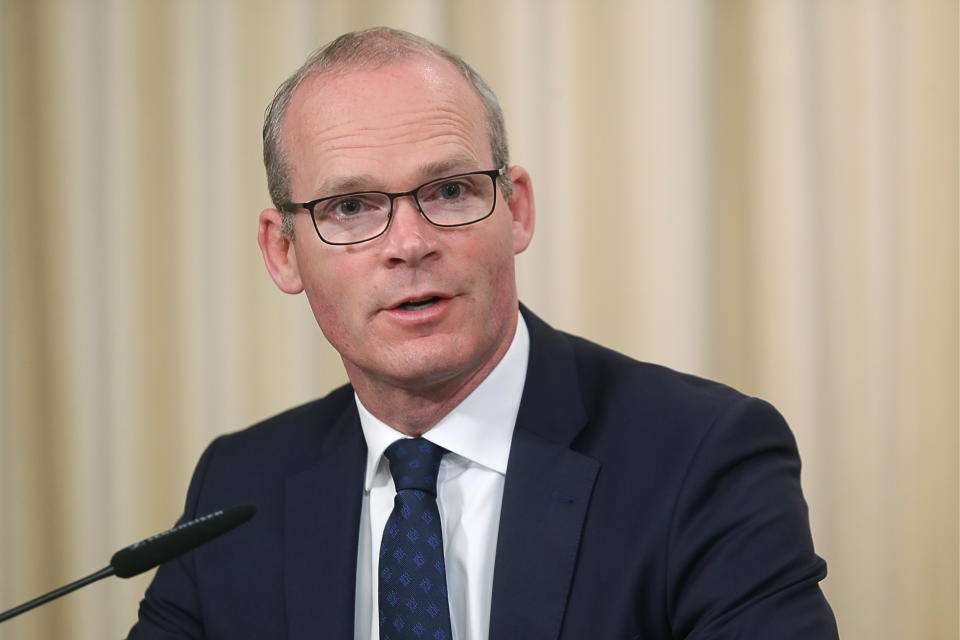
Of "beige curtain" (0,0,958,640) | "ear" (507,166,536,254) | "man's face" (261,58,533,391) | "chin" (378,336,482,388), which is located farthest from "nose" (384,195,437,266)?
"beige curtain" (0,0,958,640)

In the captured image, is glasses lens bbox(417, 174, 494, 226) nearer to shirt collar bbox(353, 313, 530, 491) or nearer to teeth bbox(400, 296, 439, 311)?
teeth bbox(400, 296, 439, 311)

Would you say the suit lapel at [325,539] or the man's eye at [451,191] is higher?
the man's eye at [451,191]

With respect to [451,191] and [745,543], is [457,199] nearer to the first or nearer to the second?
[451,191]

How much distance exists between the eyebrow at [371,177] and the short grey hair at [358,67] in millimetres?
110

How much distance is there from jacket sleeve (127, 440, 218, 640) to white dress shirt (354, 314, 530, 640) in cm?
29

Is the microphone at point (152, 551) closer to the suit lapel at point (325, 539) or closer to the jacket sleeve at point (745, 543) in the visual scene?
the suit lapel at point (325, 539)

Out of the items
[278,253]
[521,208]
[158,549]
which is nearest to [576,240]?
[521,208]

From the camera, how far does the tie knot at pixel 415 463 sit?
1512mm

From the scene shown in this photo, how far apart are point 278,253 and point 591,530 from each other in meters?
0.64

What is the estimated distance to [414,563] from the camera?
57.4 inches

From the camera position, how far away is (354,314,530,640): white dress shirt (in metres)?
1.49

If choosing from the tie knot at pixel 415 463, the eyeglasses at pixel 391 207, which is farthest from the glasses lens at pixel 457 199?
the tie knot at pixel 415 463

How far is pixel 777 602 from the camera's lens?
1289 millimetres

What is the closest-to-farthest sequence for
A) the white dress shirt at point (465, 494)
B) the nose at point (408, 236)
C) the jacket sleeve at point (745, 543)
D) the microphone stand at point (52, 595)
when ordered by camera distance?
the microphone stand at point (52, 595)
the jacket sleeve at point (745, 543)
the nose at point (408, 236)
the white dress shirt at point (465, 494)
